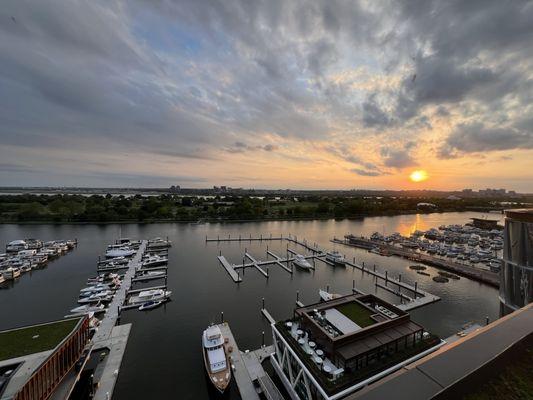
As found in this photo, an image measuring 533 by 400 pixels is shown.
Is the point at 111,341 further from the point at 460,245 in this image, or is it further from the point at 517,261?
the point at 460,245

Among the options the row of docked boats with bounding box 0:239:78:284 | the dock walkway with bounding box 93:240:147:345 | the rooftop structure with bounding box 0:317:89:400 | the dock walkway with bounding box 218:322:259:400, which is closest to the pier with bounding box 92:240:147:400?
the dock walkway with bounding box 93:240:147:345

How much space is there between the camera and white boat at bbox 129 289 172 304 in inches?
814

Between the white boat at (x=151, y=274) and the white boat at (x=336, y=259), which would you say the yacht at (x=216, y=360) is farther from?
the white boat at (x=336, y=259)

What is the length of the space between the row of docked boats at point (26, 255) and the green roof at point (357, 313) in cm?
3228

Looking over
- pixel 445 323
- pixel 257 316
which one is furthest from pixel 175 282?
pixel 445 323

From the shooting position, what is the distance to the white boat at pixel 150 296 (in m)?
20.7

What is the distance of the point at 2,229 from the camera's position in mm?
47656

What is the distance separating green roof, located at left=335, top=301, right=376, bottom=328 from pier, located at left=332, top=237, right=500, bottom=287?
69.4ft

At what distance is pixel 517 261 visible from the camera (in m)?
9.55

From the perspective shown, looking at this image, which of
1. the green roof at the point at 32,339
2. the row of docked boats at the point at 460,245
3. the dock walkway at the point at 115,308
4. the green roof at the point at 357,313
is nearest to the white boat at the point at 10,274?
the dock walkway at the point at 115,308

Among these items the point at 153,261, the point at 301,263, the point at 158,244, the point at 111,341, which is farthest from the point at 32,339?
the point at 158,244

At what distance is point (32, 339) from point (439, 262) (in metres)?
37.6

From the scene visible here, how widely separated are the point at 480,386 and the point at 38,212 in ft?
244

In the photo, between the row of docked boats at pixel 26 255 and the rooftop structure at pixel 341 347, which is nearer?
the rooftop structure at pixel 341 347
